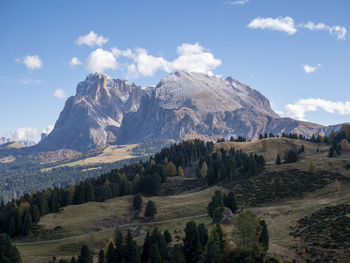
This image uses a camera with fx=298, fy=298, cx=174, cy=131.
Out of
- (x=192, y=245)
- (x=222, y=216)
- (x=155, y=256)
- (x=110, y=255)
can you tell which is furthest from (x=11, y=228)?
(x=192, y=245)

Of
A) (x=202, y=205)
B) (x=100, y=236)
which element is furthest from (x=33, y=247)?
(x=202, y=205)

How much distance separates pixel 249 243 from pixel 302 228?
1782cm

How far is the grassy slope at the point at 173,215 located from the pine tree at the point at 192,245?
1366 centimetres

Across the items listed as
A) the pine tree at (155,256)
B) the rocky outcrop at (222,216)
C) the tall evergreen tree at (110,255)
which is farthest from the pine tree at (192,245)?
the rocky outcrop at (222,216)

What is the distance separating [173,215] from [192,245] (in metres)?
42.9

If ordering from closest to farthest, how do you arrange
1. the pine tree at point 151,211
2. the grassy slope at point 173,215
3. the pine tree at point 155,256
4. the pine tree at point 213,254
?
the pine tree at point 213,254 < the pine tree at point 155,256 < the grassy slope at point 173,215 < the pine tree at point 151,211

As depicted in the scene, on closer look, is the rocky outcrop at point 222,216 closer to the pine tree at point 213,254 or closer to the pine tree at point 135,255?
the pine tree at point 135,255

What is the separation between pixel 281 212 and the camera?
76.2 meters

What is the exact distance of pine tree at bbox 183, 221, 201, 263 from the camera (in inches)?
2219

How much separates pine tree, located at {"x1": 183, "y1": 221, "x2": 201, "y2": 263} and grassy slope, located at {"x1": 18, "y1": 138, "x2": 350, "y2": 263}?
13.7 meters

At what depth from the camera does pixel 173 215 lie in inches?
3922

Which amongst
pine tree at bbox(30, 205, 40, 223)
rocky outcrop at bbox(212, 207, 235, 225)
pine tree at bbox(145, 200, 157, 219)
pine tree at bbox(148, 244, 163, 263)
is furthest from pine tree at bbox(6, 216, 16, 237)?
rocky outcrop at bbox(212, 207, 235, 225)

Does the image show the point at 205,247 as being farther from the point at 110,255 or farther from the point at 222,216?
the point at 222,216

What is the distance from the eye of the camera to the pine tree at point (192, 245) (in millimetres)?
56375
